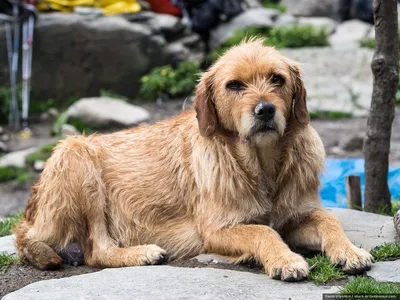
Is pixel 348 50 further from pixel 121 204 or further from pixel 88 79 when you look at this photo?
pixel 121 204

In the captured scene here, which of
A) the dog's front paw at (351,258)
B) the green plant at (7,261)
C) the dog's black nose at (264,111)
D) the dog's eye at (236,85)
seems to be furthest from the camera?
the green plant at (7,261)

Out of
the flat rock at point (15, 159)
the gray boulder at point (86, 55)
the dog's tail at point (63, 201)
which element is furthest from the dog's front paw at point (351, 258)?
the gray boulder at point (86, 55)

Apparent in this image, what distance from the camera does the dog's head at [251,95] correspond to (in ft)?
18.3

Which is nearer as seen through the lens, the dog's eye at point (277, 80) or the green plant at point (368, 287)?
the green plant at point (368, 287)

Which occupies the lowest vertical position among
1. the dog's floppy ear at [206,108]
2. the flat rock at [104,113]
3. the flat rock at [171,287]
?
the flat rock at [104,113]

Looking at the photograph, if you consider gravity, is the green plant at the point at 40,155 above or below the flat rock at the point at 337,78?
below

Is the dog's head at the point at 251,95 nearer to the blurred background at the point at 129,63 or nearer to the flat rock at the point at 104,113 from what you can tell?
the blurred background at the point at 129,63

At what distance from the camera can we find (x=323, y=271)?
5.29 meters

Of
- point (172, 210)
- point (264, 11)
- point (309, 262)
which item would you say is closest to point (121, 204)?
point (172, 210)

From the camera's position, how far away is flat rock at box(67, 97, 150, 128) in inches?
585

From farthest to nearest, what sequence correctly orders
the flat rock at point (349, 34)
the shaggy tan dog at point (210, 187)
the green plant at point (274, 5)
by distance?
the green plant at point (274, 5), the flat rock at point (349, 34), the shaggy tan dog at point (210, 187)

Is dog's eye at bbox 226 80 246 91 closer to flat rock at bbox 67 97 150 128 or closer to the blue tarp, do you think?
the blue tarp

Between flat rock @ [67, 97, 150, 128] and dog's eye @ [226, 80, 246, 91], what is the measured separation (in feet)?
30.2

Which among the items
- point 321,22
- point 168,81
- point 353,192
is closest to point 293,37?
point 321,22
